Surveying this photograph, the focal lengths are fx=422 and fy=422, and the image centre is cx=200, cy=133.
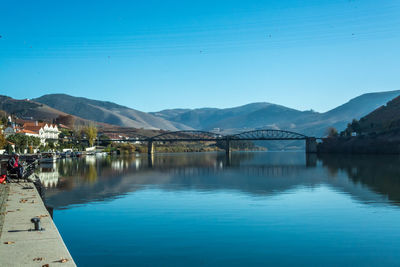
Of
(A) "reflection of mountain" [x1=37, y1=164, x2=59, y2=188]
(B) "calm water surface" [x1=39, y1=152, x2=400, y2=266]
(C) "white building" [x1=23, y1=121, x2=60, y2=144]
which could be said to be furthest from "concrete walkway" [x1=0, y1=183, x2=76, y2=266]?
(C) "white building" [x1=23, y1=121, x2=60, y2=144]

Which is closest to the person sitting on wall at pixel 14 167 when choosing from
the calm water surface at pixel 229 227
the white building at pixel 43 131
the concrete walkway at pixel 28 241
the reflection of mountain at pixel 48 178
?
the calm water surface at pixel 229 227

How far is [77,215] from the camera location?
29.0 metres

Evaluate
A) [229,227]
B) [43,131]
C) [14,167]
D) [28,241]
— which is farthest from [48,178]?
[43,131]

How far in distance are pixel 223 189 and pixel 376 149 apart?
449 feet

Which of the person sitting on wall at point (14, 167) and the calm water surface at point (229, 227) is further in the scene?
the person sitting on wall at point (14, 167)

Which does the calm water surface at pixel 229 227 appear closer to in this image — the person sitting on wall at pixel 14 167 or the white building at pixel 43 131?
the person sitting on wall at pixel 14 167

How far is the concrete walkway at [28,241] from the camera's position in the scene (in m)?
13.1

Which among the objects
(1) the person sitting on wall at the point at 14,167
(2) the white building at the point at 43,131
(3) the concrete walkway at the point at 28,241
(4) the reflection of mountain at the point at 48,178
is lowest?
(4) the reflection of mountain at the point at 48,178

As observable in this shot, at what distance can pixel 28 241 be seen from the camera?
15.3 metres

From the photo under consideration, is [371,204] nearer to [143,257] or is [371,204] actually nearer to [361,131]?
[143,257]

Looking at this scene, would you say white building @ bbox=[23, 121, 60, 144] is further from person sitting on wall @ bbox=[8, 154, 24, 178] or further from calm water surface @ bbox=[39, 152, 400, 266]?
calm water surface @ bbox=[39, 152, 400, 266]

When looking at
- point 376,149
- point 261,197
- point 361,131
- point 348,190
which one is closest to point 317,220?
point 261,197

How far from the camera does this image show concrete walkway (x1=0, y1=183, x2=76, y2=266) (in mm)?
13086

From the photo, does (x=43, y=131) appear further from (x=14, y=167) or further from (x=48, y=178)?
(x=14, y=167)
